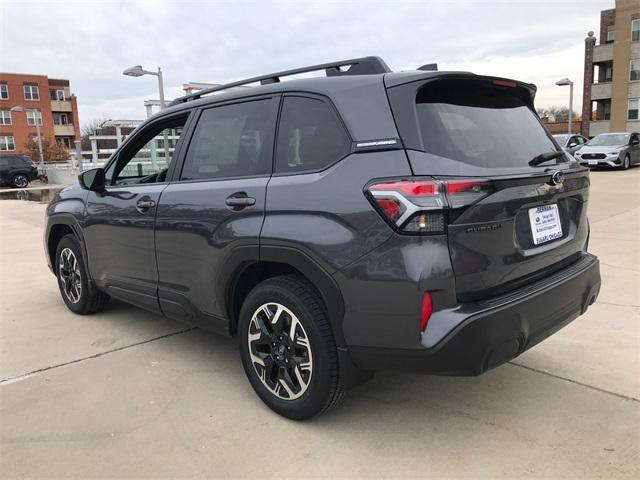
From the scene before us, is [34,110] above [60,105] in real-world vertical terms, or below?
below

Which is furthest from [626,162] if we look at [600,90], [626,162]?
[600,90]

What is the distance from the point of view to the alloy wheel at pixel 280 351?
2.75 metres

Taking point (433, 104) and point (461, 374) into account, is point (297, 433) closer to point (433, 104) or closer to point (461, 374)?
point (461, 374)

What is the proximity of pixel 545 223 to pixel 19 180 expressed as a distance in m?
31.1

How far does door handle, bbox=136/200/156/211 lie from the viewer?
367 centimetres

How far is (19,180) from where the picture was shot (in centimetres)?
2842

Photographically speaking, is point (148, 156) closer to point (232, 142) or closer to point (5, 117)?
point (232, 142)

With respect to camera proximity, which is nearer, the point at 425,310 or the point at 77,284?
the point at 425,310

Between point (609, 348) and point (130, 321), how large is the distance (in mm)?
3885

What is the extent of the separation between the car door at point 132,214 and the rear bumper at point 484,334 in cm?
192

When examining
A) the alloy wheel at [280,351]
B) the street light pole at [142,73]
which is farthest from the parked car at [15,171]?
the alloy wheel at [280,351]

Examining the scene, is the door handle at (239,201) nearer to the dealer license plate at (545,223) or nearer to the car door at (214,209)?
the car door at (214,209)

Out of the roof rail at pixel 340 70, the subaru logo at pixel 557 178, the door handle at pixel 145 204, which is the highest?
the roof rail at pixel 340 70

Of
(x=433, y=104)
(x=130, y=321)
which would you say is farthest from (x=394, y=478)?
(x=130, y=321)
